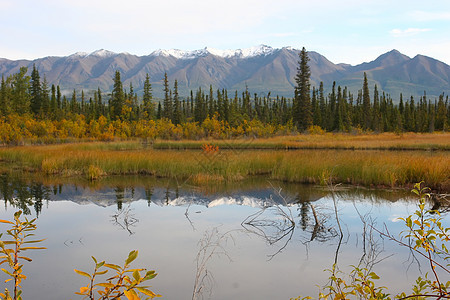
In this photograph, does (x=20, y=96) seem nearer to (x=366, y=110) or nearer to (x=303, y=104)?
(x=303, y=104)

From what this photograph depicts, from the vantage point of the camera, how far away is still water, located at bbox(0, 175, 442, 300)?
6922 millimetres

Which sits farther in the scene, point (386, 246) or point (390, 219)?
point (390, 219)

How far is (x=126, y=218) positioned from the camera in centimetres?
1142

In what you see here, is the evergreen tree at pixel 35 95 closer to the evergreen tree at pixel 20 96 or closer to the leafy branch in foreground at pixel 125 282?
the evergreen tree at pixel 20 96

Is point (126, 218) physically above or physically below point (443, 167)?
below

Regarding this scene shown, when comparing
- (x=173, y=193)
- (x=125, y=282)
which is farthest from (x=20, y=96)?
(x=125, y=282)

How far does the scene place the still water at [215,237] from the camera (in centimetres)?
692

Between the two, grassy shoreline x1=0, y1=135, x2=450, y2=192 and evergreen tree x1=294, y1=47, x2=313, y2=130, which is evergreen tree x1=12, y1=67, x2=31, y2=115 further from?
evergreen tree x1=294, y1=47, x2=313, y2=130

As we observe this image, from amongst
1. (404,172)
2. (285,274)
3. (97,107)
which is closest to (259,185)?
(404,172)

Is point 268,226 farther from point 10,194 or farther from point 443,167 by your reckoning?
point 10,194

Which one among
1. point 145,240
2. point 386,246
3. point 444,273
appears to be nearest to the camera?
→ point 444,273

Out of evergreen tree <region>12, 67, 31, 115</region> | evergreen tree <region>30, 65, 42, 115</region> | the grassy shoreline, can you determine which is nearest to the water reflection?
the grassy shoreline

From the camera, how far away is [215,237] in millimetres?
9594

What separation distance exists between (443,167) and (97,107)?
248 ft
